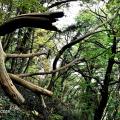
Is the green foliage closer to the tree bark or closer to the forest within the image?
the forest

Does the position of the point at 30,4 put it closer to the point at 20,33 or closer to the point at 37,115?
the point at 37,115

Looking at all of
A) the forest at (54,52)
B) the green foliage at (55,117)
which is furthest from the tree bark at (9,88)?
the green foliage at (55,117)

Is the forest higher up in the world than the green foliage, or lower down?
higher up

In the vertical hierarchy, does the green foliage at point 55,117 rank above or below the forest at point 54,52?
below

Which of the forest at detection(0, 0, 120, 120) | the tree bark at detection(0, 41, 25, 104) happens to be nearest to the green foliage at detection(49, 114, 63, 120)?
the forest at detection(0, 0, 120, 120)

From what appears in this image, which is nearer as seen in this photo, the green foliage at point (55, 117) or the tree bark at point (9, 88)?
the tree bark at point (9, 88)

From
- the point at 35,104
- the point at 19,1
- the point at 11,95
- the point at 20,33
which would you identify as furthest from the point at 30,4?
the point at 11,95

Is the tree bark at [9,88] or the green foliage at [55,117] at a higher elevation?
the tree bark at [9,88]

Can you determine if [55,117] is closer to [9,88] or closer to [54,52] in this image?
[54,52]

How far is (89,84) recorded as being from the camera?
19250mm

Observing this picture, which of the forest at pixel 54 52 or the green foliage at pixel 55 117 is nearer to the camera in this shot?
the forest at pixel 54 52

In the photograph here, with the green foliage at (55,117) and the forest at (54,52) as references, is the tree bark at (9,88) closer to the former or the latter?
the forest at (54,52)

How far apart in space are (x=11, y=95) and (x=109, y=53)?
594 inches

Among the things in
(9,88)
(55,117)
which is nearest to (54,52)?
(55,117)
